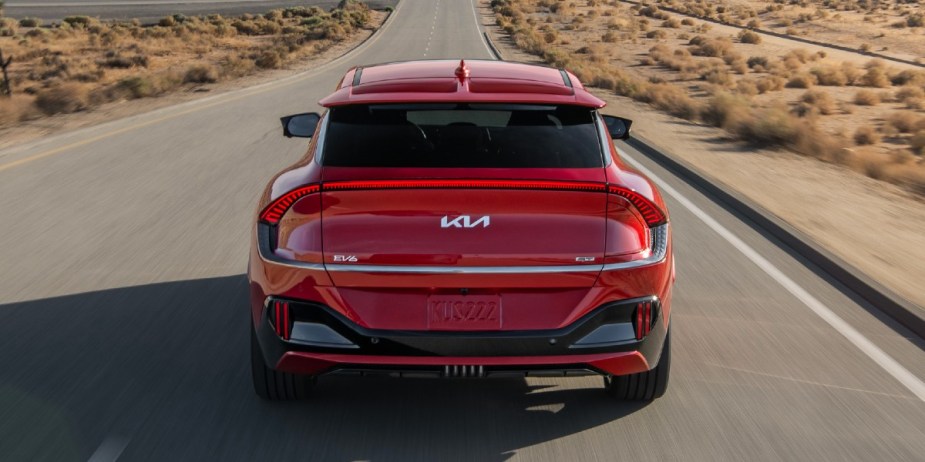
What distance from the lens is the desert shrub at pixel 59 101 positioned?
21.5 meters

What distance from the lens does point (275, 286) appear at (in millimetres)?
4691

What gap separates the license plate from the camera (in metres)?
4.54

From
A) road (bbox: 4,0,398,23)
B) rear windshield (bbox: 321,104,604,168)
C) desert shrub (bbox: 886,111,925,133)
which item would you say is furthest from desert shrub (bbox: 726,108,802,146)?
road (bbox: 4,0,398,23)

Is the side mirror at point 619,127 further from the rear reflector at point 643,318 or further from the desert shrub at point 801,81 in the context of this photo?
the desert shrub at point 801,81

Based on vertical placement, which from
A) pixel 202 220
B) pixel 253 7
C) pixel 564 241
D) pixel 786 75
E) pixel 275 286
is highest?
pixel 564 241

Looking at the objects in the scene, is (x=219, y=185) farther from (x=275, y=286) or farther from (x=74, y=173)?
(x=275, y=286)

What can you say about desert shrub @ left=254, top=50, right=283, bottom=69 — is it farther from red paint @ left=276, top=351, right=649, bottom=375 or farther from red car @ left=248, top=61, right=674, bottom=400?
red paint @ left=276, top=351, right=649, bottom=375

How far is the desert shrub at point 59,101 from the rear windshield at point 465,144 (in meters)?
17.9

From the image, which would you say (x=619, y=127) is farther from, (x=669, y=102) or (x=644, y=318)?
(x=669, y=102)

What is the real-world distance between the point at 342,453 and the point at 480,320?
0.87 metres

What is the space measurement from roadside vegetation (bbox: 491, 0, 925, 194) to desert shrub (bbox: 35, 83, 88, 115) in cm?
1256

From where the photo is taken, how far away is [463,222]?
14.8 feet

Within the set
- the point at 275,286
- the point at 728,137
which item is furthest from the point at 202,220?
the point at 728,137

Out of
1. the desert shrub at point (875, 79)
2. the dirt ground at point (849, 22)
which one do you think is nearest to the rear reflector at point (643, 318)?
the desert shrub at point (875, 79)
